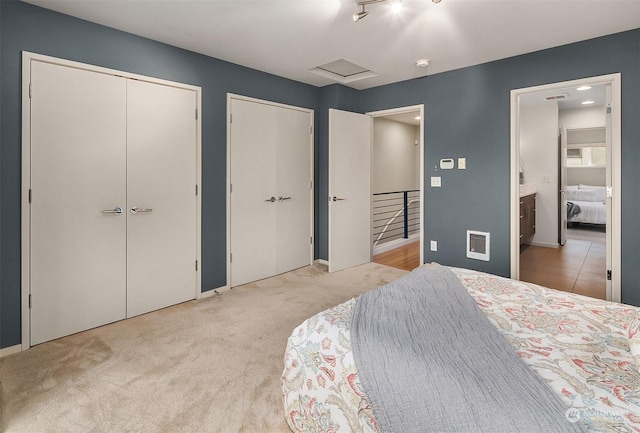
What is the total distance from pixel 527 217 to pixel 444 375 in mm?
5239

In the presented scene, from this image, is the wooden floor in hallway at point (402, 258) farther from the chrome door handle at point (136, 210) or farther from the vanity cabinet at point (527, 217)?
the chrome door handle at point (136, 210)

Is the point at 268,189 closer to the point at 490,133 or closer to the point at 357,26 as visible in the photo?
the point at 357,26

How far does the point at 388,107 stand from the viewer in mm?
4551

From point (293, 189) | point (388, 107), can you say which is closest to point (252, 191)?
point (293, 189)

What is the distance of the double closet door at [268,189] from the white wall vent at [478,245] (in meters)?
1.98

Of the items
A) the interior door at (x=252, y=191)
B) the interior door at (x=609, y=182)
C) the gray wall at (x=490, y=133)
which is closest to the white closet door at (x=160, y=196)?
the interior door at (x=252, y=191)

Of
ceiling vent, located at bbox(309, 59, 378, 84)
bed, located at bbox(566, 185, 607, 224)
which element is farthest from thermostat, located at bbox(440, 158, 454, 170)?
bed, located at bbox(566, 185, 607, 224)

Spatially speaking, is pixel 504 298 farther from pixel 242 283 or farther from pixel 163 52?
pixel 163 52

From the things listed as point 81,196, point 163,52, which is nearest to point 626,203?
point 163,52

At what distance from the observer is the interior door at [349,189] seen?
4316 mm

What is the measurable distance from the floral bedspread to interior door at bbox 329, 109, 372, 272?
2.59 meters

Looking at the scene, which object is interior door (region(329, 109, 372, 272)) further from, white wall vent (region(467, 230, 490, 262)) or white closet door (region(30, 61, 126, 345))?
white closet door (region(30, 61, 126, 345))

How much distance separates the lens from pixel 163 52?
3139mm

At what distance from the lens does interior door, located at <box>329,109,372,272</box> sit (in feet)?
14.2
